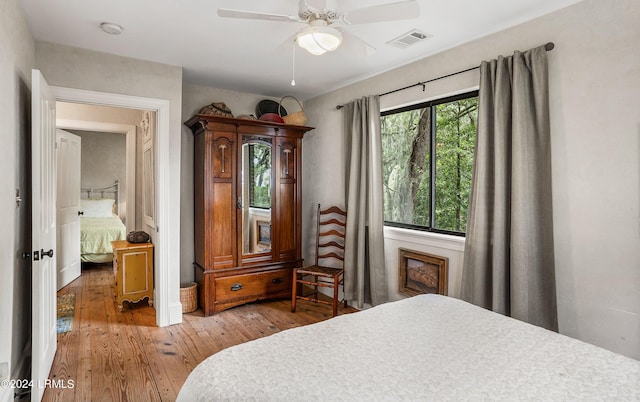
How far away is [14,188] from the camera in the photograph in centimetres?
210

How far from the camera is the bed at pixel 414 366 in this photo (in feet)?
3.53

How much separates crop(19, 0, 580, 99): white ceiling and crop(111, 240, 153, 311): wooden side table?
1.92 meters

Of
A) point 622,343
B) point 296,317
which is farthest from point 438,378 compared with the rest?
point 296,317

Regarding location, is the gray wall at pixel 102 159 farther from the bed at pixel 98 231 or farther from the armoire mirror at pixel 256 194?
the armoire mirror at pixel 256 194

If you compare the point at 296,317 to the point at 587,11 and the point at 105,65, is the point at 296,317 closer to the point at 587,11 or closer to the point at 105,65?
the point at 105,65

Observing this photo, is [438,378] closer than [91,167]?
Yes

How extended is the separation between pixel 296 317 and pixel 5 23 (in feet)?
10.0

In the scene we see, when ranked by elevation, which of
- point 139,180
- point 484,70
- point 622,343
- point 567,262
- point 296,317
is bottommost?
point 296,317

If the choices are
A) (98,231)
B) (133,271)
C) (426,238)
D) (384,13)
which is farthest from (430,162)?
(98,231)

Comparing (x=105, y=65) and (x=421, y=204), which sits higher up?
(x=105, y=65)

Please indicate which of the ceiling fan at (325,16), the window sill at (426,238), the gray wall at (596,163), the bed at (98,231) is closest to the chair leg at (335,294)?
the window sill at (426,238)

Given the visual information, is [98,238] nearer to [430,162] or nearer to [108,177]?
[108,177]

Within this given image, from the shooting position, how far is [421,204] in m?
3.26

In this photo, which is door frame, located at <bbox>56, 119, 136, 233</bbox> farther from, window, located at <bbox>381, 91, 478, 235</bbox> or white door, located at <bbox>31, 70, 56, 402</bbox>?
window, located at <bbox>381, 91, 478, 235</bbox>
